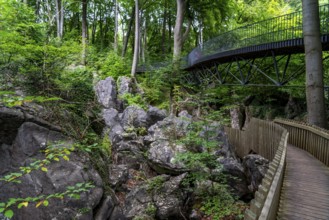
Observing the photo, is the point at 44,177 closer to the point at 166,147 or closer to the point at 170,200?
the point at 170,200

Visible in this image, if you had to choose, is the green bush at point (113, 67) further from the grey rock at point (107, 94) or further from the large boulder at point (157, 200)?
the large boulder at point (157, 200)

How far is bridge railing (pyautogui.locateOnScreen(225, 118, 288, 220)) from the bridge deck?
11.1 inches

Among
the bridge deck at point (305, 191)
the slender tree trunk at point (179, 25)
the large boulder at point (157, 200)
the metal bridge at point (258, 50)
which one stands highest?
the slender tree trunk at point (179, 25)

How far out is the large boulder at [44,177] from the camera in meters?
4.98

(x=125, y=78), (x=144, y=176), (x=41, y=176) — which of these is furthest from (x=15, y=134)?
(x=125, y=78)

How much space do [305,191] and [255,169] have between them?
13.3ft

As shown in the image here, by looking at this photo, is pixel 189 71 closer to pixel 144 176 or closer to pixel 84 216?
pixel 144 176

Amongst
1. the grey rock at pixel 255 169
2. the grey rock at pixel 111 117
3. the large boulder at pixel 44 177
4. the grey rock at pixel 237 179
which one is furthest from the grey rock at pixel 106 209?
the grey rock at pixel 111 117

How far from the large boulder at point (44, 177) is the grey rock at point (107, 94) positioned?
10.2 m

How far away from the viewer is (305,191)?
5520 mm

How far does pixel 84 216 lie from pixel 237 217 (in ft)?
16.3

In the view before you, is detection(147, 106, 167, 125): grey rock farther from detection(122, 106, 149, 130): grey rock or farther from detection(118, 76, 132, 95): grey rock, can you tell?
detection(118, 76, 132, 95): grey rock

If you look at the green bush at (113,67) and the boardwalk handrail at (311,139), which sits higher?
the green bush at (113,67)

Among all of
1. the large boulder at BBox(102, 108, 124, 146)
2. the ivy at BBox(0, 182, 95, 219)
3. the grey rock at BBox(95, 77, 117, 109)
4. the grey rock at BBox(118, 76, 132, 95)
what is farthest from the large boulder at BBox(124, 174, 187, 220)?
the grey rock at BBox(118, 76, 132, 95)
